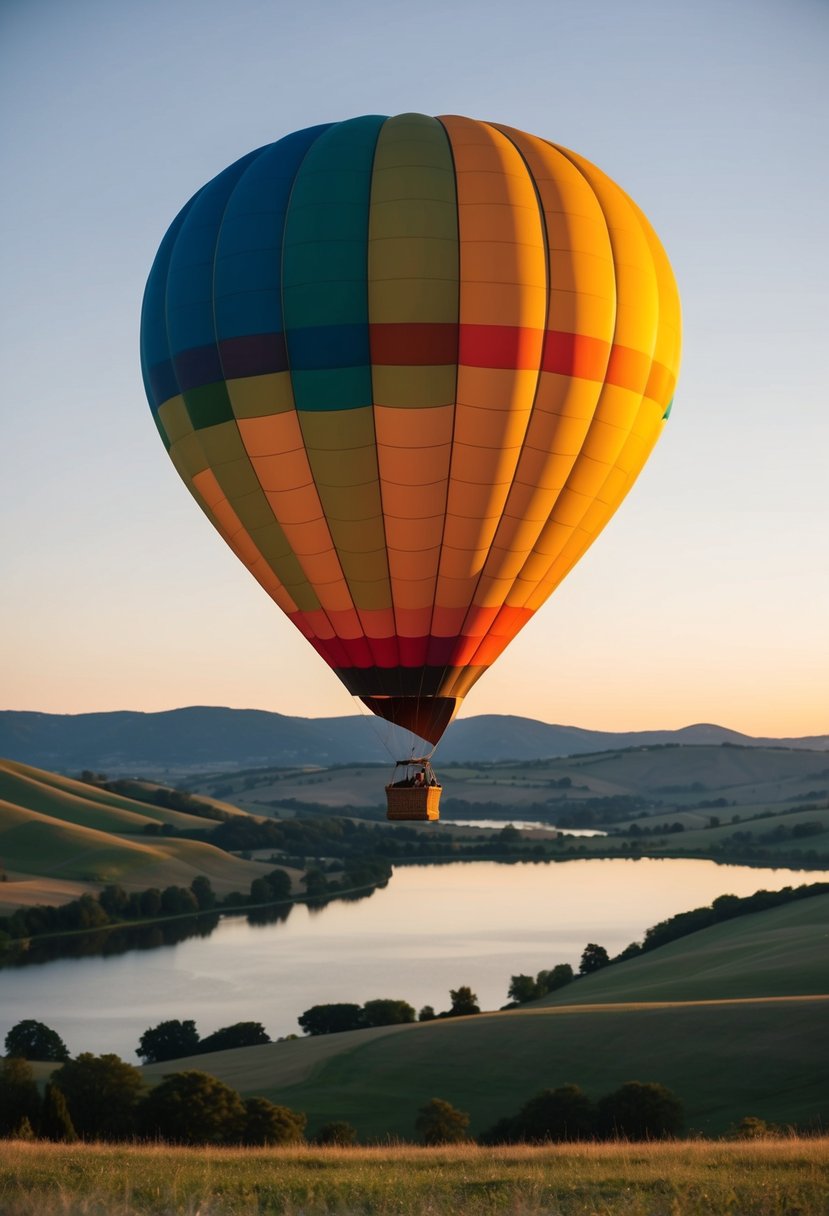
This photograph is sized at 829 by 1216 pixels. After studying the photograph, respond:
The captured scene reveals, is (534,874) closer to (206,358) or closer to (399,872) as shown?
(399,872)

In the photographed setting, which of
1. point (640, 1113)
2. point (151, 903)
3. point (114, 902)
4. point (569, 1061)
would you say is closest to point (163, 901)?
point (151, 903)

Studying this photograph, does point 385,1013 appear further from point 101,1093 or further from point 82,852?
point 82,852

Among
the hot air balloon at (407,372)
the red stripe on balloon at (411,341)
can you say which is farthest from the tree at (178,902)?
the red stripe on balloon at (411,341)

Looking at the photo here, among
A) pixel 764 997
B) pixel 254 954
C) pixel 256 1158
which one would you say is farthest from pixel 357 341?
pixel 254 954

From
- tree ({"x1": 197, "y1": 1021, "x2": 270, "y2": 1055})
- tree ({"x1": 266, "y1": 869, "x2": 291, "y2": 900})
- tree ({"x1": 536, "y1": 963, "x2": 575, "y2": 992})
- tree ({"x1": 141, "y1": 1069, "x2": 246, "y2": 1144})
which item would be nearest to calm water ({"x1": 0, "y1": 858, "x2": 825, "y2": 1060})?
tree ({"x1": 536, "y1": 963, "x2": 575, "y2": 992})

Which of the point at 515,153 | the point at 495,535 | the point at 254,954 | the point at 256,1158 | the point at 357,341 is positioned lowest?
the point at 254,954

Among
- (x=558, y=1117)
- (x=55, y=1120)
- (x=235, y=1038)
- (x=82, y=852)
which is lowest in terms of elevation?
(x=235, y=1038)
